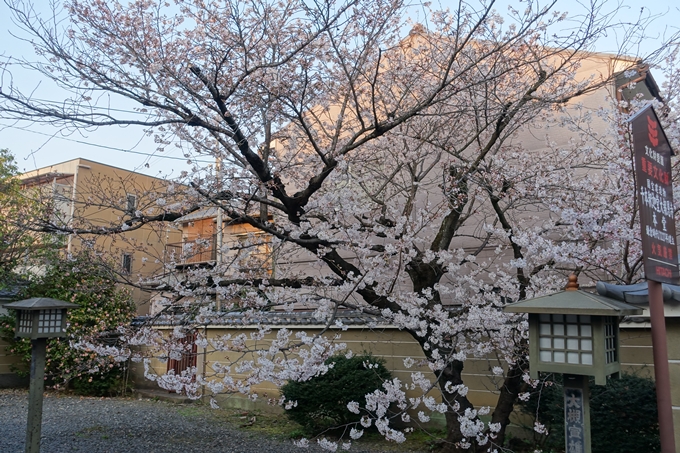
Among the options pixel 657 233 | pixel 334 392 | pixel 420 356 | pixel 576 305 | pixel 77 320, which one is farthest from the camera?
pixel 77 320

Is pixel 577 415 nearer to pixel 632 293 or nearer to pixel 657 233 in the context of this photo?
pixel 632 293

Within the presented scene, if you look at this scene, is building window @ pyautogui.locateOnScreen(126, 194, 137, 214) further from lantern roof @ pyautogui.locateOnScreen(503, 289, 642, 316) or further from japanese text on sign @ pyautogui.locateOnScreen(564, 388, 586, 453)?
japanese text on sign @ pyautogui.locateOnScreen(564, 388, 586, 453)

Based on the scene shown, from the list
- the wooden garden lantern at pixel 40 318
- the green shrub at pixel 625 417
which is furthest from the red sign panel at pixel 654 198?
the wooden garden lantern at pixel 40 318

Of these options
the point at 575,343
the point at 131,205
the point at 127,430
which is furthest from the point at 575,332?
the point at 127,430

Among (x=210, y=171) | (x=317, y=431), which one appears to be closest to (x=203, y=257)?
(x=317, y=431)

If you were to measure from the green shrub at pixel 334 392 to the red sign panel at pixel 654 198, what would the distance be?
5.05 m

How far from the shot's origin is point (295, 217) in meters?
5.56

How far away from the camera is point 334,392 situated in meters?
7.57

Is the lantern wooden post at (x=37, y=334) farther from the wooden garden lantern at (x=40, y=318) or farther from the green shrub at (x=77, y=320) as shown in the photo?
the green shrub at (x=77, y=320)

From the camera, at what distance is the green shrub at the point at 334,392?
7.59 meters

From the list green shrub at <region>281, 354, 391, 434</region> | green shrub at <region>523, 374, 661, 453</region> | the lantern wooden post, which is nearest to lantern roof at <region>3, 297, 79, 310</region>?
the lantern wooden post

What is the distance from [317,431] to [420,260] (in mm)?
3500

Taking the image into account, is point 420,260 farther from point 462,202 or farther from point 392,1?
point 392,1

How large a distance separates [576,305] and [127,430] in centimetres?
777
